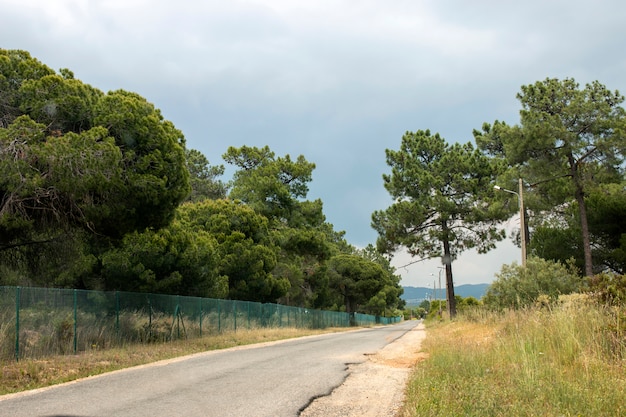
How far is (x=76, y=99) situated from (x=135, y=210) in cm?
347

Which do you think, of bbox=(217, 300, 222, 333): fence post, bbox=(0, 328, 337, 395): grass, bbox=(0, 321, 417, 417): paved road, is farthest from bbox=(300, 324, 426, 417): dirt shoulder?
bbox=(217, 300, 222, 333): fence post

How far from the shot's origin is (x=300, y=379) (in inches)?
447

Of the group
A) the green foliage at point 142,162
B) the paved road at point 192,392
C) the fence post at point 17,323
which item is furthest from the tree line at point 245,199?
the paved road at point 192,392

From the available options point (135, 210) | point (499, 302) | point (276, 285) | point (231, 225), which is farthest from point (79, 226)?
point (276, 285)

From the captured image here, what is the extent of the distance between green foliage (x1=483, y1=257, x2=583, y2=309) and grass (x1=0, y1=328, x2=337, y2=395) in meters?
11.7

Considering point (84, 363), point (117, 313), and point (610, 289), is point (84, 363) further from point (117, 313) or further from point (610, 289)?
point (610, 289)

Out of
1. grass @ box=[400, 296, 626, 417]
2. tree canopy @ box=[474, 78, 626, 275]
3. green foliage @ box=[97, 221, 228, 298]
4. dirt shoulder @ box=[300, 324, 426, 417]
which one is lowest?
dirt shoulder @ box=[300, 324, 426, 417]

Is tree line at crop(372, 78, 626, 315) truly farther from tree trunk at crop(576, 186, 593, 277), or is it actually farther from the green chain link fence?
the green chain link fence

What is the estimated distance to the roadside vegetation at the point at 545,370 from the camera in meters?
6.30

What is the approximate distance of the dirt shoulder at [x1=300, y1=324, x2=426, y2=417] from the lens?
8.13 meters

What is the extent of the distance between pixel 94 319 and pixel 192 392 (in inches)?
346

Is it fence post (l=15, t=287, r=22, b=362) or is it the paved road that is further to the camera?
fence post (l=15, t=287, r=22, b=362)

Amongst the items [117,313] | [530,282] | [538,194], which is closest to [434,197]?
[538,194]

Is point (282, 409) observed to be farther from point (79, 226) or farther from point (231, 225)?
point (231, 225)
